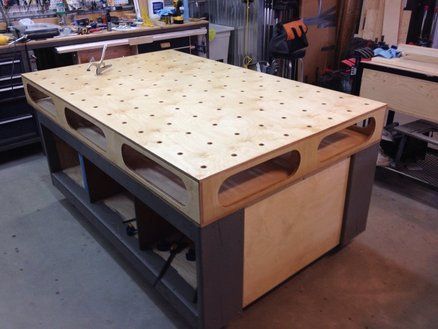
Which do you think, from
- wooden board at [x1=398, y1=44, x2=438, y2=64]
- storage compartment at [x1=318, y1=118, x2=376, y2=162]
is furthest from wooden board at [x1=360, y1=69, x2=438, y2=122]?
storage compartment at [x1=318, y1=118, x2=376, y2=162]

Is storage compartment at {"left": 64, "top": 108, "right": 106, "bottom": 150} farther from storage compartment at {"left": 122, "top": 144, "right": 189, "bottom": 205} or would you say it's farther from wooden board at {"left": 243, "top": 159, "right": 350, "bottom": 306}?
wooden board at {"left": 243, "top": 159, "right": 350, "bottom": 306}

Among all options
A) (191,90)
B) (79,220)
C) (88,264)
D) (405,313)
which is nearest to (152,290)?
(88,264)

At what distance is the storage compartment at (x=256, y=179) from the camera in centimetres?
118

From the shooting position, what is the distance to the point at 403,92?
2.24 metres

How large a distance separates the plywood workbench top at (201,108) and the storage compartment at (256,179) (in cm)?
13

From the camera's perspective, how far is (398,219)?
2068 millimetres

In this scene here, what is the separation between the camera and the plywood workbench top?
1154mm

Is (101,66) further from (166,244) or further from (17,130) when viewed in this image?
(17,130)

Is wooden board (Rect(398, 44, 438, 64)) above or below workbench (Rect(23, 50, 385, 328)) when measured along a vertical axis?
above

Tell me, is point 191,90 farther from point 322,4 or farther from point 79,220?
point 322,4

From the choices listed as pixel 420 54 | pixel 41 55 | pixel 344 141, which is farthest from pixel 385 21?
pixel 41 55

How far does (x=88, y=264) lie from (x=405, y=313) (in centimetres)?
132

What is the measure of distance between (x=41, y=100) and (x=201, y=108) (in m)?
0.98

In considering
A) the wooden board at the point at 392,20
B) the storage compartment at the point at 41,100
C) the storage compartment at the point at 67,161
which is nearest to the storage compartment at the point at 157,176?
the storage compartment at the point at 41,100
